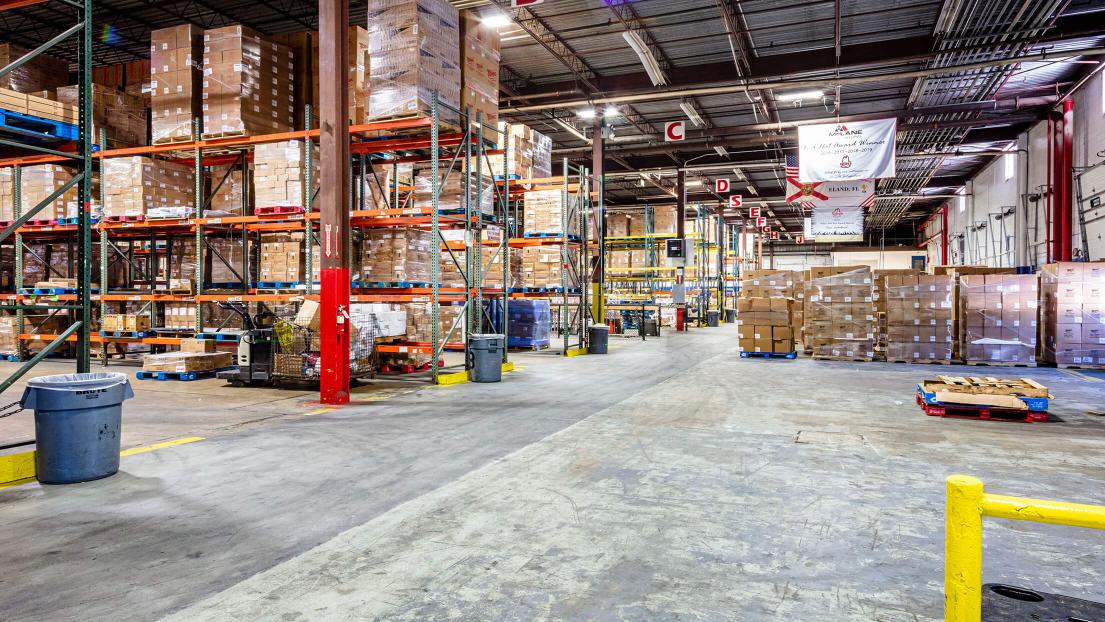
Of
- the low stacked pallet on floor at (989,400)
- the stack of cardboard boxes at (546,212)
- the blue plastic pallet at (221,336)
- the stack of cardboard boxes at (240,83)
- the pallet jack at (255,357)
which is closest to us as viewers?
the low stacked pallet on floor at (989,400)

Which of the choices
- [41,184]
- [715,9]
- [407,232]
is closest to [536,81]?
[715,9]

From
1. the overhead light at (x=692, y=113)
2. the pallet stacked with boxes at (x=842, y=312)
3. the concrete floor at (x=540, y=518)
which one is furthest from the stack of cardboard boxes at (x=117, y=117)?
the overhead light at (x=692, y=113)

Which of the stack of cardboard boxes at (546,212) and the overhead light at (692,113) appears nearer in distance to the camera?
the stack of cardboard boxes at (546,212)

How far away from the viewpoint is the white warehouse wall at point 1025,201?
14430mm

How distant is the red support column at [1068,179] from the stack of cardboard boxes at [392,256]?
1610 cm

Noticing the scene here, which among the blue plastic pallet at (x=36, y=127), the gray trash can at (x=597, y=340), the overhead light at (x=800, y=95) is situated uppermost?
the overhead light at (x=800, y=95)

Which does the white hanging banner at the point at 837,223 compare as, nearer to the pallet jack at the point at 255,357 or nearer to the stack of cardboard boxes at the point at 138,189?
the pallet jack at the point at 255,357

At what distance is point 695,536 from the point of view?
10.5 feet

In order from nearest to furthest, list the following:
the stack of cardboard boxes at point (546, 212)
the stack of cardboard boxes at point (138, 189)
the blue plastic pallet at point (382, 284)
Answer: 1. the blue plastic pallet at point (382, 284)
2. the stack of cardboard boxes at point (138, 189)
3. the stack of cardboard boxes at point (546, 212)

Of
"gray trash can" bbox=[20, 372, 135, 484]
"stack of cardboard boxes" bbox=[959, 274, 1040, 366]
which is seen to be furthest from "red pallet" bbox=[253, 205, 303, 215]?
"stack of cardboard boxes" bbox=[959, 274, 1040, 366]

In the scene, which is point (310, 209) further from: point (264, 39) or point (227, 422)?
point (227, 422)

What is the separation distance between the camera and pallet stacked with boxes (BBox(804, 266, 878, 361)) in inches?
501

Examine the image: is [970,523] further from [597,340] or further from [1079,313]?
[1079,313]

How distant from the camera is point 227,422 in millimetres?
6367
